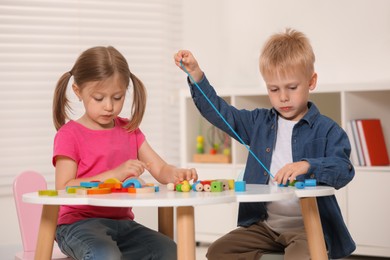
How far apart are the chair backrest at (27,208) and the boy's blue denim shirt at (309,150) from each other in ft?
1.99

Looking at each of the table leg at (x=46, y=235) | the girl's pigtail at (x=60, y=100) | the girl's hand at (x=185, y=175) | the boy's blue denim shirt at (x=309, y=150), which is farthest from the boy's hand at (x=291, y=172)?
the girl's pigtail at (x=60, y=100)

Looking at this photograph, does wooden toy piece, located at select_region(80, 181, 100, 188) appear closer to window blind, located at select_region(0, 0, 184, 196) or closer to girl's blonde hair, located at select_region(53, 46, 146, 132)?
girl's blonde hair, located at select_region(53, 46, 146, 132)

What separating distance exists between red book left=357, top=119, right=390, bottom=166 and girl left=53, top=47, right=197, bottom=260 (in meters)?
1.60

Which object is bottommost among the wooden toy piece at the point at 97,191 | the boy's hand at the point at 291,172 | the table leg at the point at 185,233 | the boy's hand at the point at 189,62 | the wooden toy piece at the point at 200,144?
the table leg at the point at 185,233

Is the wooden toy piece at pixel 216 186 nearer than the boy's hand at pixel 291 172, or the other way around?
the wooden toy piece at pixel 216 186

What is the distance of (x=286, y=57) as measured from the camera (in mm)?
2305

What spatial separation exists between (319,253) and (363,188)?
1.78m

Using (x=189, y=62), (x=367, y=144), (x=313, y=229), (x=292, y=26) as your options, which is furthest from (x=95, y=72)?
(x=292, y=26)

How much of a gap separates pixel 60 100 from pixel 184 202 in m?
0.86

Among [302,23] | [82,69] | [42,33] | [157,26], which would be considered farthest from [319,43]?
[82,69]

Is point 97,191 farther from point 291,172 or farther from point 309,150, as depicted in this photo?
point 309,150

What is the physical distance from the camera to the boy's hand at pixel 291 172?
200cm

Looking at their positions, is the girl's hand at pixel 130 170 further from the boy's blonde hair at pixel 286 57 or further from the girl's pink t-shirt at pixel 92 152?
the boy's blonde hair at pixel 286 57

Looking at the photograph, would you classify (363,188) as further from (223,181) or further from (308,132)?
(223,181)
